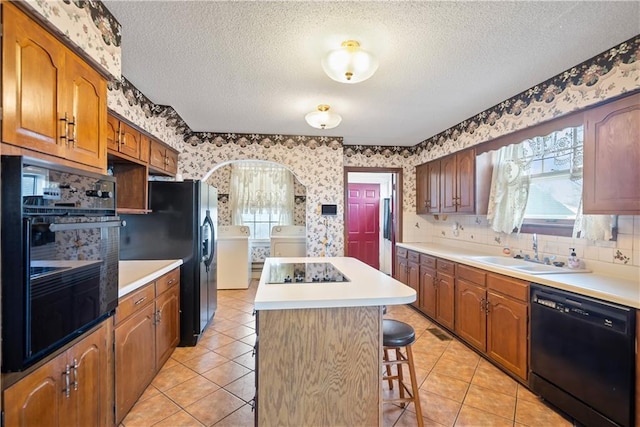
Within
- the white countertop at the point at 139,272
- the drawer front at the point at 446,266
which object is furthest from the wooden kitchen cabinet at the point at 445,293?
the white countertop at the point at 139,272

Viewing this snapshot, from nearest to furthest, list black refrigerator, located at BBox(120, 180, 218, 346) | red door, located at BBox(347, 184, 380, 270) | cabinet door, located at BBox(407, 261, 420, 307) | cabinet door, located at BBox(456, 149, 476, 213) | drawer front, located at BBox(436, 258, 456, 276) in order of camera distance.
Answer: black refrigerator, located at BBox(120, 180, 218, 346) < drawer front, located at BBox(436, 258, 456, 276) < cabinet door, located at BBox(456, 149, 476, 213) < cabinet door, located at BBox(407, 261, 420, 307) < red door, located at BBox(347, 184, 380, 270)

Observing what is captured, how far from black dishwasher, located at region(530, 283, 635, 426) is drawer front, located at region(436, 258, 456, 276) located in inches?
39.5

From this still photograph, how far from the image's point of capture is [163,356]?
251 centimetres

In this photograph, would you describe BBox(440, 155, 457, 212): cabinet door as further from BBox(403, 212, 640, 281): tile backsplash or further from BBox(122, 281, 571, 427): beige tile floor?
BBox(122, 281, 571, 427): beige tile floor

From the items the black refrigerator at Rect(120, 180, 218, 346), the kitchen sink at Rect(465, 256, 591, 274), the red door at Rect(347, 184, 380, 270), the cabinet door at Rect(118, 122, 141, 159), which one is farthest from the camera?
the red door at Rect(347, 184, 380, 270)

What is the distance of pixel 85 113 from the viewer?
1.48 metres

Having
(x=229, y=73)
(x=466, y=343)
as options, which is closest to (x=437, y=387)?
(x=466, y=343)

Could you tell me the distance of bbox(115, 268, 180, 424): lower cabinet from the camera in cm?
181


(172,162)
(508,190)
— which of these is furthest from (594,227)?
(172,162)

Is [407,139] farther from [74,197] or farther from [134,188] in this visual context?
Answer: [74,197]

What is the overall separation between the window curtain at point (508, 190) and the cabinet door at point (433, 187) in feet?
2.92

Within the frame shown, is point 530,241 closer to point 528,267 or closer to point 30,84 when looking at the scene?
point 528,267

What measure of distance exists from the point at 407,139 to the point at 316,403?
3.86 metres

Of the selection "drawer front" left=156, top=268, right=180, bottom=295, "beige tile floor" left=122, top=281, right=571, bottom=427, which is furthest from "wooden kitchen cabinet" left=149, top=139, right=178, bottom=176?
"beige tile floor" left=122, top=281, right=571, bottom=427
